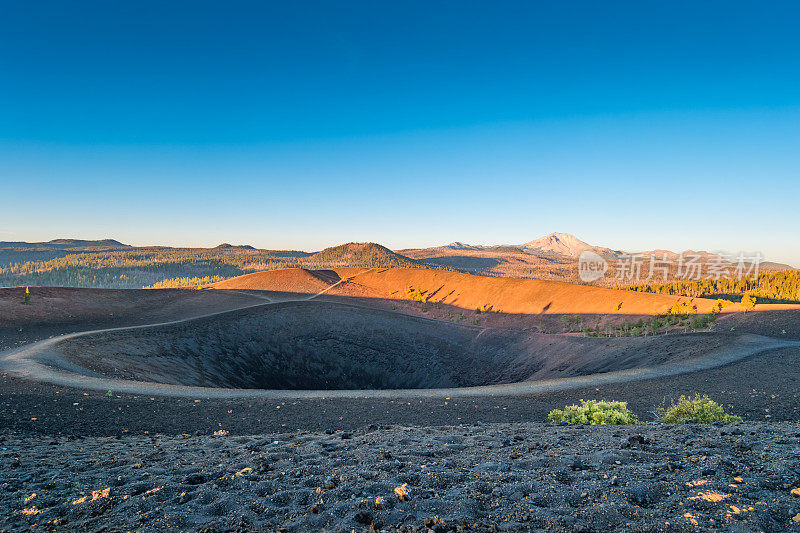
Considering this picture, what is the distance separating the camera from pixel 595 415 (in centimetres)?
1034

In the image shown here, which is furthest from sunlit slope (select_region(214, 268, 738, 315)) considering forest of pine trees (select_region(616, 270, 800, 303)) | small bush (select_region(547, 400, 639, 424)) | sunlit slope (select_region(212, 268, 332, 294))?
small bush (select_region(547, 400, 639, 424))

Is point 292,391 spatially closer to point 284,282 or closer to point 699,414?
point 699,414

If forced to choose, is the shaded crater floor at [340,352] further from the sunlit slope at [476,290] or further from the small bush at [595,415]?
the sunlit slope at [476,290]

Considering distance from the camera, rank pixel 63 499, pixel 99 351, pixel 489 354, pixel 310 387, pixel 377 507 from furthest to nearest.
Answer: pixel 489 354
pixel 310 387
pixel 99 351
pixel 63 499
pixel 377 507

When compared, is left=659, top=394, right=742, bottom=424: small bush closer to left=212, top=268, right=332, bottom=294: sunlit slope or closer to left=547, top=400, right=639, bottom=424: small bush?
left=547, top=400, right=639, bottom=424: small bush

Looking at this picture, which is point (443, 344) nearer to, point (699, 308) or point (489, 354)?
point (489, 354)

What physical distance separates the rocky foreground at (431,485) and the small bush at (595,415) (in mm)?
2590

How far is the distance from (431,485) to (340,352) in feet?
119

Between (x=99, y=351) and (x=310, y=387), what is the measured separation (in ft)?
54.6

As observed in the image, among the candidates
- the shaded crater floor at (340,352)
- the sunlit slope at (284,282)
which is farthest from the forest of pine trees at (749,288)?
the sunlit slope at (284,282)

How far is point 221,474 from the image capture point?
5887mm

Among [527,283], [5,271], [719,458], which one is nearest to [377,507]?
[719,458]

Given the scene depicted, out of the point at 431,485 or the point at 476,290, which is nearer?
the point at 431,485

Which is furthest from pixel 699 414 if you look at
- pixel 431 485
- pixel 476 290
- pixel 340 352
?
pixel 476 290
